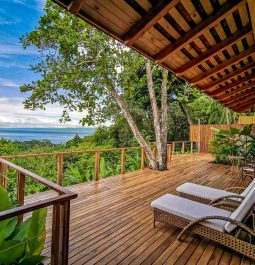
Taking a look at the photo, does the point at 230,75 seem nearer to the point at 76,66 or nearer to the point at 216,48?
the point at 216,48

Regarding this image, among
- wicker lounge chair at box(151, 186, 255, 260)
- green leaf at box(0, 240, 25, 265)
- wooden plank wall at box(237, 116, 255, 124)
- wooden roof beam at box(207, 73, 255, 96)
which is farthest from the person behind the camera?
wooden plank wall at box(237, 116, 255, 124)

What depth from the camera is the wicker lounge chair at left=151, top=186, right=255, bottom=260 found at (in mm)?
2365

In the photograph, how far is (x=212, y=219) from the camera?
8.62 ft

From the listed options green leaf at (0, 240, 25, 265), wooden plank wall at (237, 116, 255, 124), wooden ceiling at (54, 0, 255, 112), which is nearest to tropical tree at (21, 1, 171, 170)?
wooden ceiling at (54, 0, 255, 112)

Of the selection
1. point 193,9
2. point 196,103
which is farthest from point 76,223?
point 196,103

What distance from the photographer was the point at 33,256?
1.61m

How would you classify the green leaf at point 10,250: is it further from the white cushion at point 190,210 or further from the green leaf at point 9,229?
the white cushion at point 190,210

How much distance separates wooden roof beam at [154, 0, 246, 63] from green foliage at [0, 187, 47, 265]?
2461mm

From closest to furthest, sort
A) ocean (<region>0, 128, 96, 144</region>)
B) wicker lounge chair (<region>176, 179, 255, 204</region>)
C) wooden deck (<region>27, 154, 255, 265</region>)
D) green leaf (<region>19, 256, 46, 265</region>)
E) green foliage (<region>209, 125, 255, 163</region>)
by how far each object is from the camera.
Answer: green leaf (<region>19, 256, 46, 265</region>) → wooden deck (<region>27, 154, 255, 265</region>) → wicker lounge chair (<region>176, 179, 255, 204</region>) → green foliage (<region>209, 125, 255, 163</region>) → ocean (<region>0, 128, 96, 144</region>)

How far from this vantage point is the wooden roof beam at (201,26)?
214 cm

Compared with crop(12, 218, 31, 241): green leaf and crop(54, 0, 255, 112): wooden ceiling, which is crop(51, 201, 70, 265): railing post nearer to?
crop(12, 218, 31, 241): green leaf

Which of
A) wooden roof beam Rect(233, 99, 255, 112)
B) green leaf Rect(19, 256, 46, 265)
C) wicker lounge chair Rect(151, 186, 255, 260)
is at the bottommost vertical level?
wicker lounge chair Rect(151, 186, 255, 260)

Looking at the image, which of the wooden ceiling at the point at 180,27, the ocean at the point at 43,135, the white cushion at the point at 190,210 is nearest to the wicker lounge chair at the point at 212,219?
the white cushion at the point at 190,210

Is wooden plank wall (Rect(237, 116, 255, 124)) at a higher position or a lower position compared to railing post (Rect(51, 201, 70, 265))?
higher
